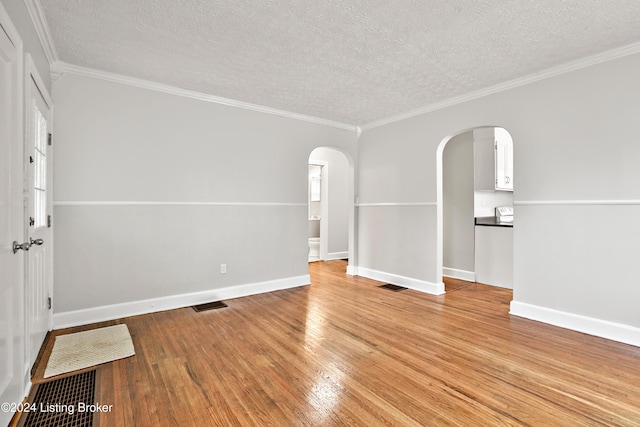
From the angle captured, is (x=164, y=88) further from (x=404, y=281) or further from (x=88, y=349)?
(x=404, y=281)

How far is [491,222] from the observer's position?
500cm

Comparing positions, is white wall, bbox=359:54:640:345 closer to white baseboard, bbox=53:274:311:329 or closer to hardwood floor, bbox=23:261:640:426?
hardwood floor, bbox=23:261:640:426

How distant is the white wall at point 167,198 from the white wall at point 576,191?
2.60m

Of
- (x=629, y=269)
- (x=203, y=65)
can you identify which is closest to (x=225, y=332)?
(x=203, y=65)

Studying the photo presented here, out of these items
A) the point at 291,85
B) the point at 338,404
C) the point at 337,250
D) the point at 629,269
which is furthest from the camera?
the point at 337,250

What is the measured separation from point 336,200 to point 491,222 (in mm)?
3209

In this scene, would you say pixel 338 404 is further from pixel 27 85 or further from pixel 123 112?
pixel 123 112

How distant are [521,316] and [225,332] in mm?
3100

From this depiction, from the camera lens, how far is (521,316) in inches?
135

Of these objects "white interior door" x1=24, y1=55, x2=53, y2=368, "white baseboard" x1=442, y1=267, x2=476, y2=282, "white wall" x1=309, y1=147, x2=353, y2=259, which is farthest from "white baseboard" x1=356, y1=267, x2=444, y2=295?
"white interior door" x1=24, y1=55, x2=53, y2=368

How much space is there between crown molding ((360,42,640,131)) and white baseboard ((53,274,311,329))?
297cm

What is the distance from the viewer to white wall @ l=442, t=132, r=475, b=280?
5051mm

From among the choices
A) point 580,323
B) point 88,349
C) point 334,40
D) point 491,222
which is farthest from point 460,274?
point 88,349

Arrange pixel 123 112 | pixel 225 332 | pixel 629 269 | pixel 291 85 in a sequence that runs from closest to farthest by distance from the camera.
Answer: pixel 629 269
pixel 225 332
pixel 123 112
pixel 291 85
